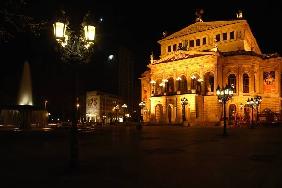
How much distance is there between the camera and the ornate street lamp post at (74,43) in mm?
14253

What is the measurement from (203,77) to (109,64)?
5234 centimetres

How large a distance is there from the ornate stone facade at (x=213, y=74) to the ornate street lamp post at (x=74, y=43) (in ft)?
193

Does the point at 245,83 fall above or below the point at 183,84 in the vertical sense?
below

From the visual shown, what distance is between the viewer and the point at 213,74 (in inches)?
3036

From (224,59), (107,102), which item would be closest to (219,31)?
(224,59)

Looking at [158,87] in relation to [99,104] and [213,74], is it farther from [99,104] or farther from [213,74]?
[99,104]

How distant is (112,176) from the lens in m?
12.3

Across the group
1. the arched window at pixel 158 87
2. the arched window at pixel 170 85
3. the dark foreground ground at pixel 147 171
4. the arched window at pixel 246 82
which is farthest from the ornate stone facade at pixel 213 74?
the dark foreground ground at pixel 147 171

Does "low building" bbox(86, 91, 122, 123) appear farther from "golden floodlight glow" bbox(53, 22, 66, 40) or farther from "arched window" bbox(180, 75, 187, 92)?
"golden floodlight glow" bbox(53, 22, 66, 40)

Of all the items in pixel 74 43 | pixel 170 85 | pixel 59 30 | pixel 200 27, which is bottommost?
pixel 74 43

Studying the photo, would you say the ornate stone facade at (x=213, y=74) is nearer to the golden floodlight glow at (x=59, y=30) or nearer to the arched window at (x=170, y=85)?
the arched window at (x=170, y=85)

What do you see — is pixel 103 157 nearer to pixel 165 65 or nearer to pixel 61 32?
pixel 61 32

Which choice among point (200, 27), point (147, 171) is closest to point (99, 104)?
point (200, 27)

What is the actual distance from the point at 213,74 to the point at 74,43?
6471 cm
